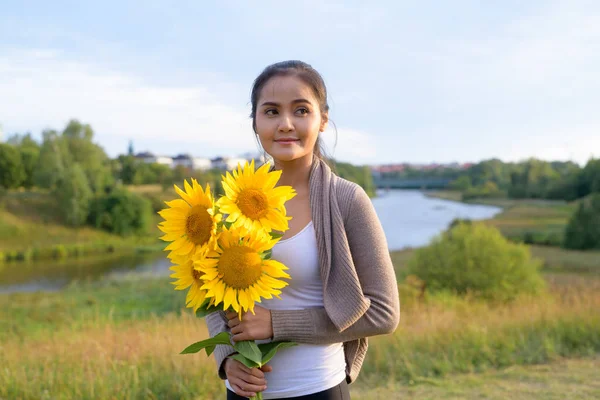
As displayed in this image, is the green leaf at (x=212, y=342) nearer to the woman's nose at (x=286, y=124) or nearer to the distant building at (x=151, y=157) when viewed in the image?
the woman's nose at (x=286, y=124)

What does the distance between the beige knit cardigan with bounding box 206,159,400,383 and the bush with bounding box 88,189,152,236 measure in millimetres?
50314

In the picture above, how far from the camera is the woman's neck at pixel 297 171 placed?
75.5 inches

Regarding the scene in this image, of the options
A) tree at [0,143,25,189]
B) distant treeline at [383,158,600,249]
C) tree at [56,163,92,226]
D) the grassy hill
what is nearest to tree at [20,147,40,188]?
tree at [0,143,25,189]

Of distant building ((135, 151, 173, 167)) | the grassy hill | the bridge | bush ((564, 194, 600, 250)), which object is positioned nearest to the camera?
bush ((564, 194, 600, 250))

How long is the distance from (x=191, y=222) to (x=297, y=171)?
54 centimetres

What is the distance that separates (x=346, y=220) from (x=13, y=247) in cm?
4672

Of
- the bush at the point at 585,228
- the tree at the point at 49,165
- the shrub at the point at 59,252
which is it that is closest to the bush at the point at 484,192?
the bush at the point at 585,228

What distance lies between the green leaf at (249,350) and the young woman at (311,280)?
0.08 feet

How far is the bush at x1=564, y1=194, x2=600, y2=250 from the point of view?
34.3 meters

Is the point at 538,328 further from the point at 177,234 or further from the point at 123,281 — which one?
the point at 123,281

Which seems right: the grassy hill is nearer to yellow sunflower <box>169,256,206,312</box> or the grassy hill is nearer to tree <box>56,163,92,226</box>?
tree <box>56,163,92,226</box>

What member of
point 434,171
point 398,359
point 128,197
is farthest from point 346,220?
point 434,171

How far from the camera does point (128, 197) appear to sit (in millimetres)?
51094

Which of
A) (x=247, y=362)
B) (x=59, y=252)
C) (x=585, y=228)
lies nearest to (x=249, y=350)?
(x=247, y=362)
